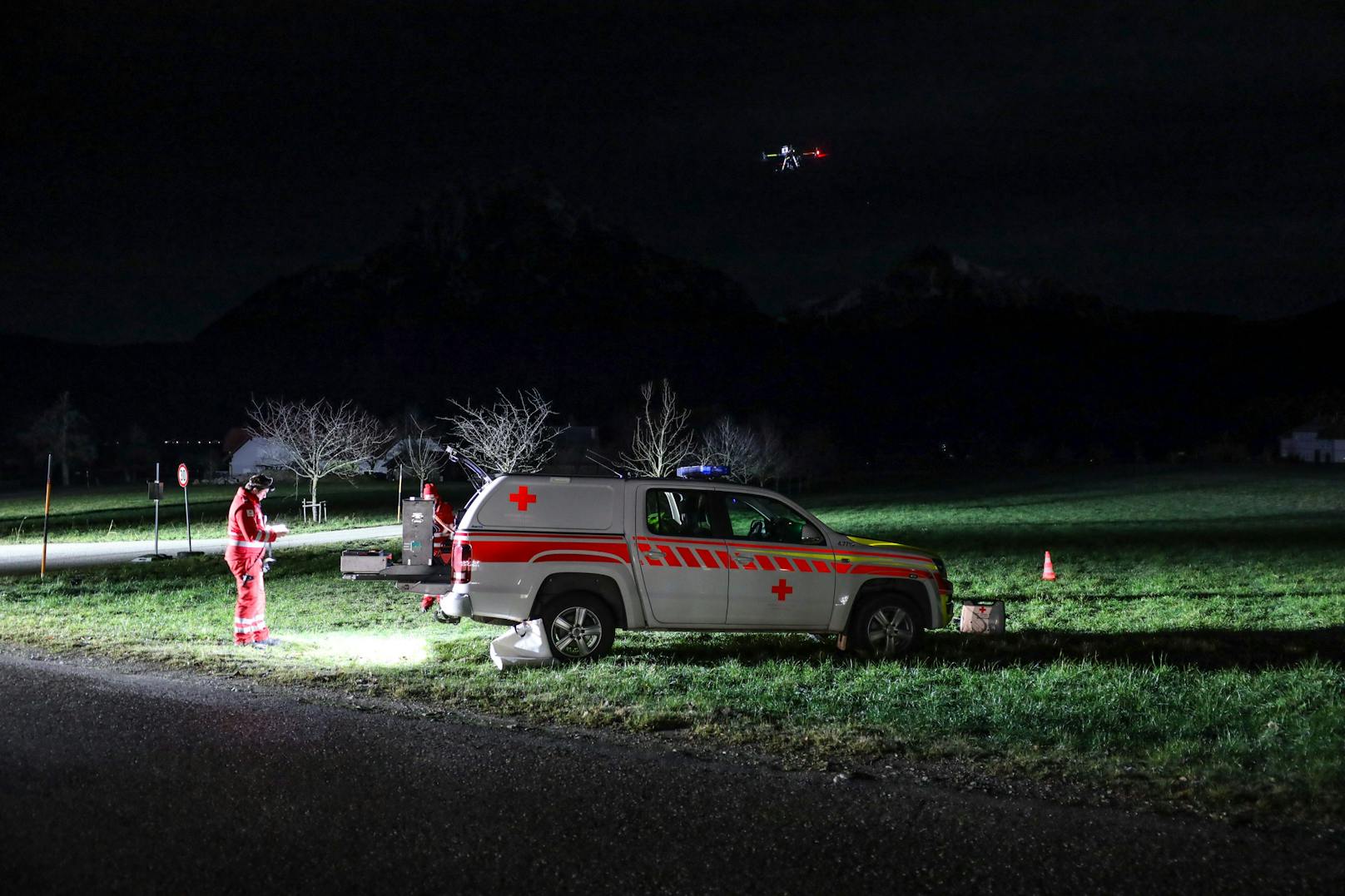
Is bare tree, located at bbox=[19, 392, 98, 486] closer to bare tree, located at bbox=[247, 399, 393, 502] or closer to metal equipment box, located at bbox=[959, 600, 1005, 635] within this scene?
bare tree, located at bbox=[247, 399, 393, 502]

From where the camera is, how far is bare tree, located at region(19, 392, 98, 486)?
10244 cm

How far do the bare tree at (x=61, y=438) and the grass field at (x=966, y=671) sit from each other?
92821 millimetres

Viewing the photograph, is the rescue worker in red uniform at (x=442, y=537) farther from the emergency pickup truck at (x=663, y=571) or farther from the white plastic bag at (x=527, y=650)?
the white plastic bag at (x=527, y=650)

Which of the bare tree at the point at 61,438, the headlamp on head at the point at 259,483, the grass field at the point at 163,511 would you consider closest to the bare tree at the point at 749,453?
the grass field at the point at 163,511

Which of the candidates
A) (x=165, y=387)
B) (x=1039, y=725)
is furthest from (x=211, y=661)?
(x=165, y=387)

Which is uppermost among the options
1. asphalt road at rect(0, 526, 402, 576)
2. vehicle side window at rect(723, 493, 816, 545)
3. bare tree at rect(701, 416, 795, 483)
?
bare tree at rect(701, 416, 795, 483)

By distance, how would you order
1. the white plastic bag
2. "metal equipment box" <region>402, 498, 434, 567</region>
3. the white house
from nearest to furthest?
the white plastic bag < "metal equipment box" <region>402, 498, 434, 567</region> < the white house

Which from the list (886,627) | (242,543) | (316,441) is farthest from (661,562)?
(316,441)

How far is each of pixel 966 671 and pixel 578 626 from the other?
3540mm

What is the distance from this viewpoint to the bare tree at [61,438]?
102438mm

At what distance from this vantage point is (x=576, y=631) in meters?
10.7

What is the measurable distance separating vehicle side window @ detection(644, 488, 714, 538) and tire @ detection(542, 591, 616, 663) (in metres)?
0.95

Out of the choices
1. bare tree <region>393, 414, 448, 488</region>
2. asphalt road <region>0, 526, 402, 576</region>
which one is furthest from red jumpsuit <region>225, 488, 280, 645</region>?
bare tree <region>393, 414, 448, 488</region>

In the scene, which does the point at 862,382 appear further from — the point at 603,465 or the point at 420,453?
the point at 603,465
